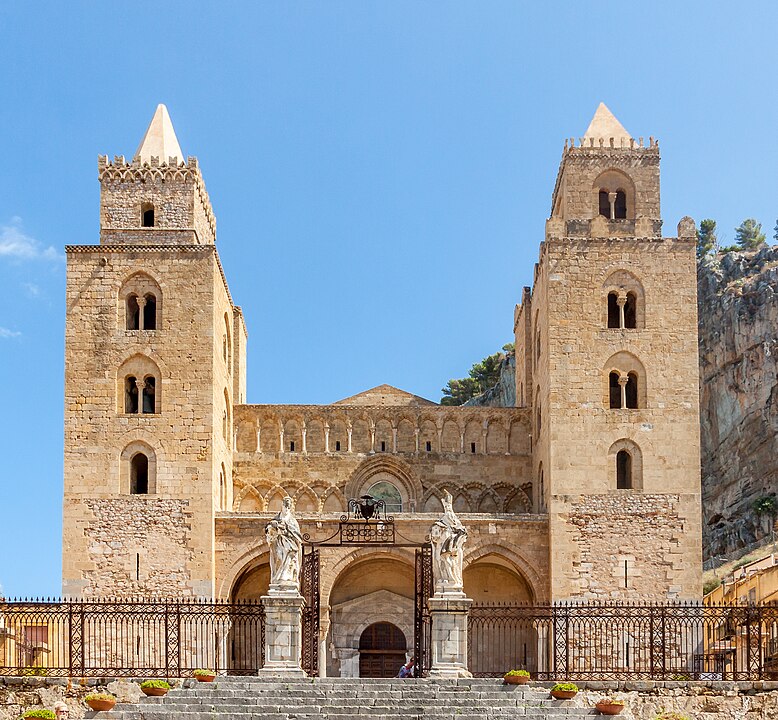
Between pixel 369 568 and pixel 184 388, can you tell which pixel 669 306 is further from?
pixel 184 388

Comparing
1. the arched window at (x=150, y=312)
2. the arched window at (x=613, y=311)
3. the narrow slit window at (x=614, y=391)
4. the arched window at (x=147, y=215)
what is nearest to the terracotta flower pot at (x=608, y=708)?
the narrow slit window at (x=614, y=391)

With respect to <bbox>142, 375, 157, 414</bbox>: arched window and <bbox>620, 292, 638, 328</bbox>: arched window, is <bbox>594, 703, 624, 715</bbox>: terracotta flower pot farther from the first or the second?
<bbox>142, 375, 157, 414</bbox>: arched window

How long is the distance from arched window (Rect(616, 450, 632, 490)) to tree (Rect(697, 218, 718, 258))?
4368cm

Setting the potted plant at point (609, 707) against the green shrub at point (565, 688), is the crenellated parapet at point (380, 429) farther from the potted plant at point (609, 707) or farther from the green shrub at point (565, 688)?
the potted plant at point (609, 707)

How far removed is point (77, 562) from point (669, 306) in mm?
18748

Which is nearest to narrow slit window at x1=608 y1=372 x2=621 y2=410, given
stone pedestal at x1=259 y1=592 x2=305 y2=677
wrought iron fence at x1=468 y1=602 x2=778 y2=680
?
wrought iron fence at x1=468 y1=602 x2=778 y2=680

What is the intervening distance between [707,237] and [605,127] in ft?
134

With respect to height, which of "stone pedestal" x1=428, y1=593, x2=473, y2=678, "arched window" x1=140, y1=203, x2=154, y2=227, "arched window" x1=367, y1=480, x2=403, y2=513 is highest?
"arched window" x1=140, y1=203, x2=154, y2=227

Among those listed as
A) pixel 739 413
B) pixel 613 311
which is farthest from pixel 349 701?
pixel 739 413

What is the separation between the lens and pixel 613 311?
39.8 metres

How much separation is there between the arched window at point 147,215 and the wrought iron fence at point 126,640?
11679 mm

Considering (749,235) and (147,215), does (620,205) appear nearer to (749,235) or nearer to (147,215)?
(147,215)

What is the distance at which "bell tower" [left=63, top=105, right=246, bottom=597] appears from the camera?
37.0 meters

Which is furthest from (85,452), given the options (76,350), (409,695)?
(409,695)
